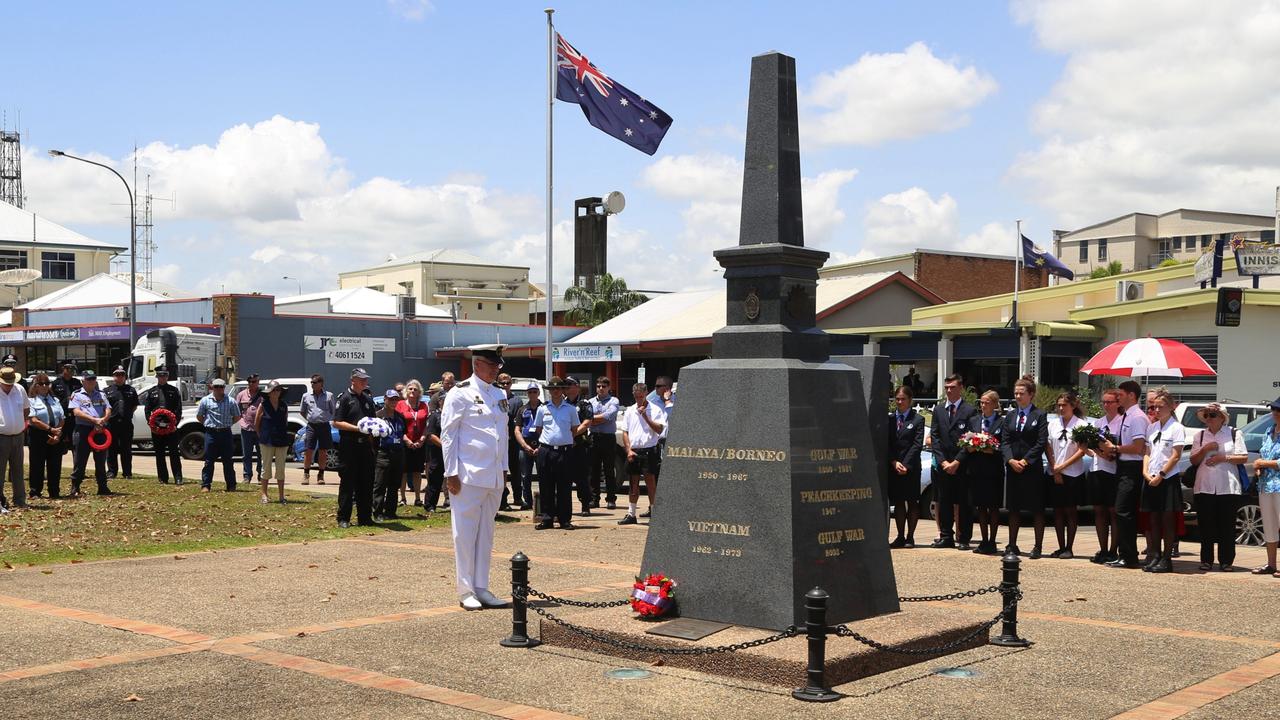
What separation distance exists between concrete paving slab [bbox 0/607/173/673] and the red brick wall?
45.6 m

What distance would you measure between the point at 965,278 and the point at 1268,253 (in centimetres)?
2559

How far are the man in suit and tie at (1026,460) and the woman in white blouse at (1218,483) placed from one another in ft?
5.03

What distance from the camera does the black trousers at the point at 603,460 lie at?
18219 millimetres

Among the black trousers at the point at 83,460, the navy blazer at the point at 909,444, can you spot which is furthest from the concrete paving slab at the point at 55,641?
the black trousers at the point at 83,460

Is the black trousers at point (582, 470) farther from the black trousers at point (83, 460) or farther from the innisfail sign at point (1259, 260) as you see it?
the innisfail sign at point (1259, 260)

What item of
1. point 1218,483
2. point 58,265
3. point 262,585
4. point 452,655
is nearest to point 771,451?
point 452,655

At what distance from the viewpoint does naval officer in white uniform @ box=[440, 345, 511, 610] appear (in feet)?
31.9

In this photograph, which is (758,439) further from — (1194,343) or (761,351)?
(1194,343)

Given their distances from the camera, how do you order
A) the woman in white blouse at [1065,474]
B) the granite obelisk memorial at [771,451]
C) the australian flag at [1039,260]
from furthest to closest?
the australian flag at [1039,260] < the woman in white blouse at [1065,474] < the granite obelisk memorial at [771,451]

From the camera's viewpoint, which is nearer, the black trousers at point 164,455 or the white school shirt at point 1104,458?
the white school shirt at point 1104,458

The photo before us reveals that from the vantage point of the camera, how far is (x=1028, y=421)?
13539 mm

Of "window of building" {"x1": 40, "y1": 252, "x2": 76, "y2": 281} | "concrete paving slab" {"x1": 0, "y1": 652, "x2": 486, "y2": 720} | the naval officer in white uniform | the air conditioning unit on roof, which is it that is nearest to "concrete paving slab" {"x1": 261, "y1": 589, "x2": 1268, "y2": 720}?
"concrete paving slab" {"x1": 0, "y1": 652, "x2": 486, "y2": 720}

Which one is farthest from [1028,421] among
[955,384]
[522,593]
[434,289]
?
[434,289]

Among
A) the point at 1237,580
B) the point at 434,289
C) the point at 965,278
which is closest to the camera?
the point at 1237,580
